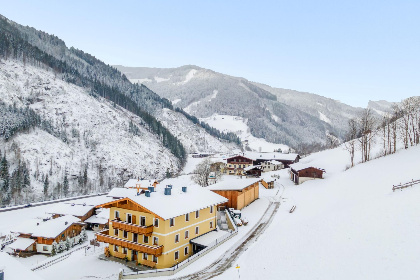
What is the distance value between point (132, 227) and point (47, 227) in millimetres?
35750

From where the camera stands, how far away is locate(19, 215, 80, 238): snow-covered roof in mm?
62594

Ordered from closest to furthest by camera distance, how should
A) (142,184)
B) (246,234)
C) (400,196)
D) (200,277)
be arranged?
1. (200,277)
2. (400,196)
3. (246,234)
4. (142,184)

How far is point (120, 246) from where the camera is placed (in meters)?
42.1

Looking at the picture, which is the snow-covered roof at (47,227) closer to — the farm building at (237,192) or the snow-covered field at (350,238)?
the farm building at (237,192)

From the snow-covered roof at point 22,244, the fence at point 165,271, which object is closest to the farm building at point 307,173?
the fence at point 165,271

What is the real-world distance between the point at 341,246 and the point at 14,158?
124 metres

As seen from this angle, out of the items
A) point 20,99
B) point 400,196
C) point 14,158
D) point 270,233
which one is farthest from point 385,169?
point 20,99

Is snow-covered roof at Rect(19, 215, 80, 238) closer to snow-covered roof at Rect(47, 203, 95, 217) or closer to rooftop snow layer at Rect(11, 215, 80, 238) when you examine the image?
rooftop snow layer at Rect(11, 215, 80, 238)

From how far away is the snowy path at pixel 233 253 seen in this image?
31.7 meters

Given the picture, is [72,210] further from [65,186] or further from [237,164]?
[237,164]

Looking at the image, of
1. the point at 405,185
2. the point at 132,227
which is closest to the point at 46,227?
the point at 132,227

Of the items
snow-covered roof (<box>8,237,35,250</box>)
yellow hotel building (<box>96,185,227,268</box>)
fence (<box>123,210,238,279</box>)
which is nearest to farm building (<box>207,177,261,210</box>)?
yellow hotel building (<box>96,185,227,268</box>)

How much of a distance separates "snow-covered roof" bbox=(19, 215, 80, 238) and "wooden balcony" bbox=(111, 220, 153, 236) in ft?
95.2

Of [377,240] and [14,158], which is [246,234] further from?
[14,158]
